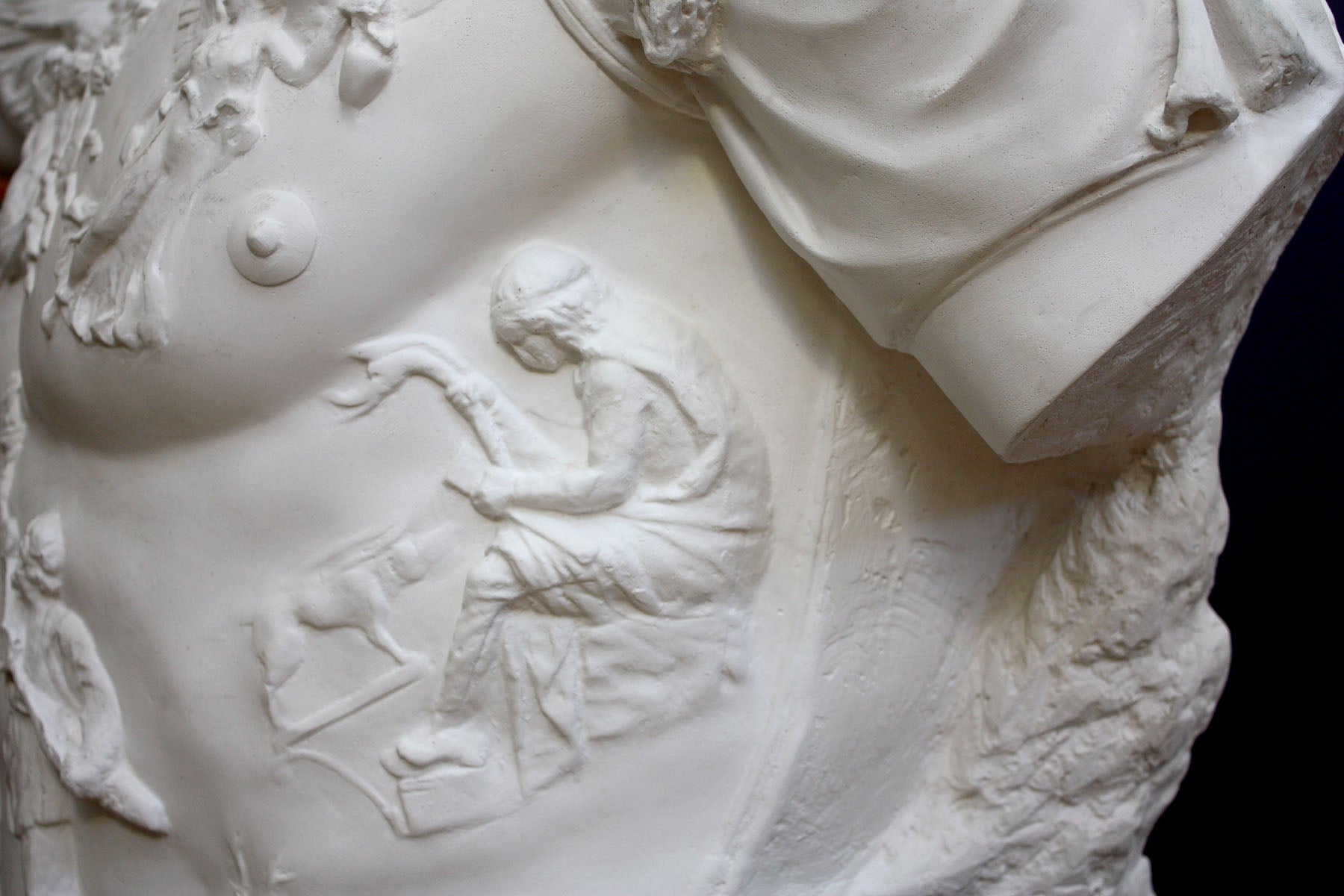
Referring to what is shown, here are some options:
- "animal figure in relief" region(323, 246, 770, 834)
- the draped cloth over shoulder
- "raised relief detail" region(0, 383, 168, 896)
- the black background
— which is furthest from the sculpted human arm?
the black background

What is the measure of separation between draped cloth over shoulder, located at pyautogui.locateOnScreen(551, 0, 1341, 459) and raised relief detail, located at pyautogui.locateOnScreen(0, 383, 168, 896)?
0.90 m

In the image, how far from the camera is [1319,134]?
1130mm

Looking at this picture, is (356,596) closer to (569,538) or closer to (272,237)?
(569,538)

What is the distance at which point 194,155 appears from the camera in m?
1.33

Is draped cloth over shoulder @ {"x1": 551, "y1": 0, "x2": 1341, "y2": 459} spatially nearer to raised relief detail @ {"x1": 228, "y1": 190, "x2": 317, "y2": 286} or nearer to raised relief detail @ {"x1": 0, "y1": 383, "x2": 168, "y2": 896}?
raised relief detail @ {"x1": 228, "y1": 190, "x2": 317, "y2": 286}

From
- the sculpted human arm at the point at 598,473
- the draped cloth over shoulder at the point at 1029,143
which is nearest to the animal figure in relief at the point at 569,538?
the sculpted human arm at the point at 598,473

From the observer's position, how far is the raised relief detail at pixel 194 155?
1.27 m

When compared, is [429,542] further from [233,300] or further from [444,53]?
[444,53]

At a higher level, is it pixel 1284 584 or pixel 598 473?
pixel 598 473

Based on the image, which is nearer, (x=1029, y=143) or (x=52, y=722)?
(x=1029, y=143)

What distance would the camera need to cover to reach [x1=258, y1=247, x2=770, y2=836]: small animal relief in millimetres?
1311

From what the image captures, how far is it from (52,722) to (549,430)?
663mm

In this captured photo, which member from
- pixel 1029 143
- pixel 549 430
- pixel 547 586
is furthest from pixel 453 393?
pixel 1029 143

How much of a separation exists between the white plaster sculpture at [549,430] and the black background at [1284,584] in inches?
31.5
